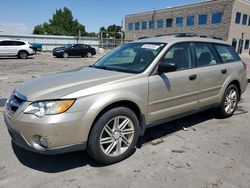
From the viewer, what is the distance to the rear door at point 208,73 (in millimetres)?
4180

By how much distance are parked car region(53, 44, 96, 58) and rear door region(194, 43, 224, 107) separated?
67.0 feet

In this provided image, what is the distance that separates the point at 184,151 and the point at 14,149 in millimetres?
2557

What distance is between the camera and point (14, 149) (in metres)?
3.47

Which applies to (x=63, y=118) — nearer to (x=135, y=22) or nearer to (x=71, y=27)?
(x=135, y=22)

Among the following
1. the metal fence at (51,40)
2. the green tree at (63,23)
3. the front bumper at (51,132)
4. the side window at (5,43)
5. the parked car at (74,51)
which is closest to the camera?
the front bumper at (51,132)

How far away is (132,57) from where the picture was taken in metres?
4.21

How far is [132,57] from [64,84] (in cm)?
162

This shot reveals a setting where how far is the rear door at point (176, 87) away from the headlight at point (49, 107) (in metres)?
1.27

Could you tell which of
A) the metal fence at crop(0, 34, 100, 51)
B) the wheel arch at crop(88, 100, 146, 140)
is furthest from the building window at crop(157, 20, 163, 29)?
the wheel arch at crop(88, 100, 146, 140)

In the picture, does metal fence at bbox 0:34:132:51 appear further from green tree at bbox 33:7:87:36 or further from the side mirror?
green tree at bbox 33:7:87:36

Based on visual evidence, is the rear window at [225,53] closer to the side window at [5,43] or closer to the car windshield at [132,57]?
the car windshield at [132,57]

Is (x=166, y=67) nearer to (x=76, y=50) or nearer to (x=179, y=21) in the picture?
(x=76, y=50)

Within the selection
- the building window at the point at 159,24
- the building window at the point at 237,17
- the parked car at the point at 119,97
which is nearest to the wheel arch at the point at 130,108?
the parked car at the point at 119,97

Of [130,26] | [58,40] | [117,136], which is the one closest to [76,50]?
[58,40]
